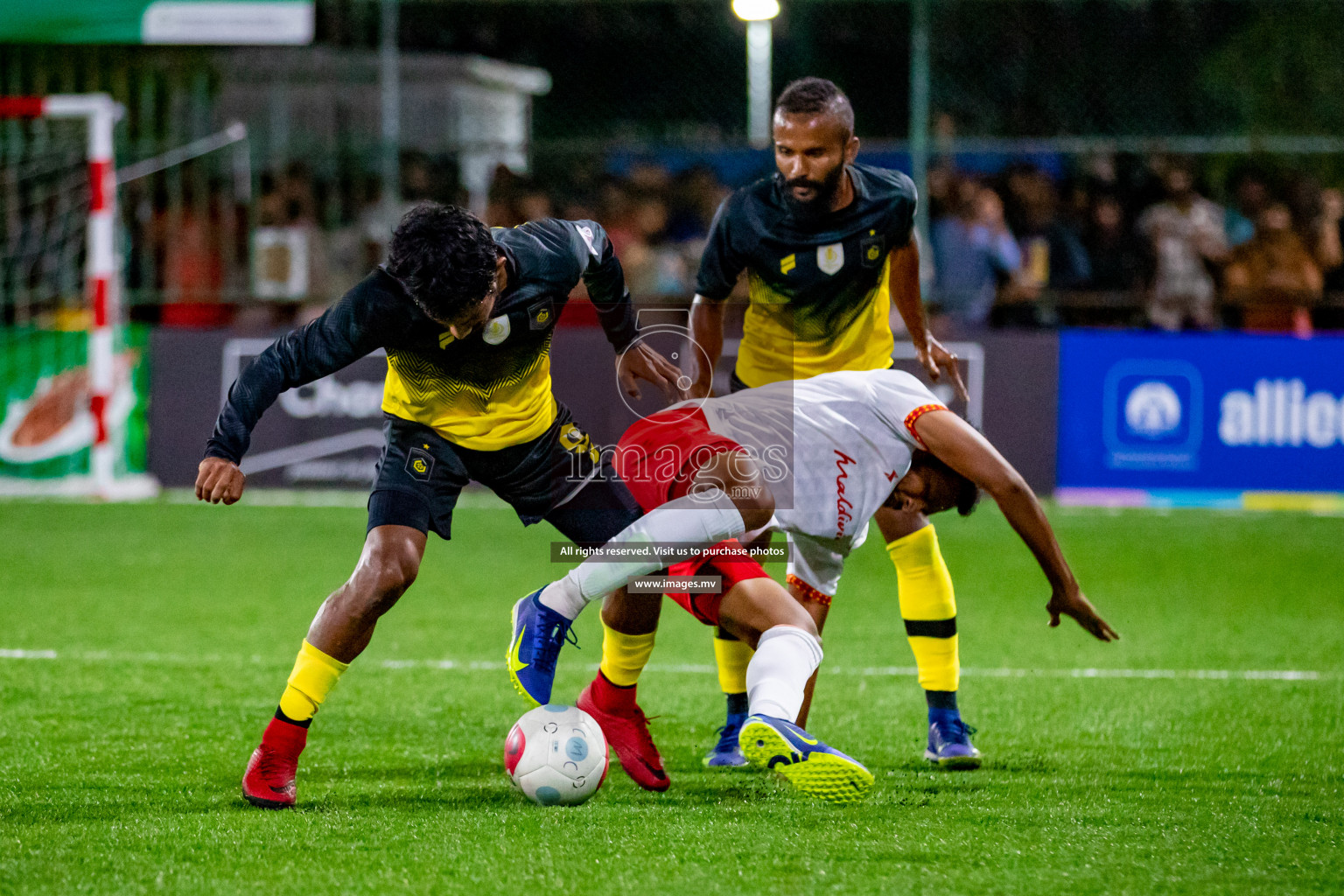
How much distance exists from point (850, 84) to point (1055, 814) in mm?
11381

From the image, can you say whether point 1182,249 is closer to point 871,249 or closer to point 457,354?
point 871,249

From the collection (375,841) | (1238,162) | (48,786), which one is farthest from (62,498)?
(1238,162)

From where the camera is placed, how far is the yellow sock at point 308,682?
3852 millimetres

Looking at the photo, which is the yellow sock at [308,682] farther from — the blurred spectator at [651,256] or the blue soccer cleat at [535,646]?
the blurred spectator at [651,256]

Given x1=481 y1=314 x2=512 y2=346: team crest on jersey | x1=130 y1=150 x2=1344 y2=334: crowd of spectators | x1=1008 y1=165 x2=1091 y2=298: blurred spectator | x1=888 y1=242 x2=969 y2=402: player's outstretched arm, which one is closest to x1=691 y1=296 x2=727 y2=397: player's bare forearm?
x1=888 y1=242 x2=969 y2=402: player's outstretched arm

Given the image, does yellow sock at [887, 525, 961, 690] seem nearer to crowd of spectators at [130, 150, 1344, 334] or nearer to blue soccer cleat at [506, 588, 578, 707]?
blue soccer cleat at [506, 588, 578, 707]

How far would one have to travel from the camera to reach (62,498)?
10570mm

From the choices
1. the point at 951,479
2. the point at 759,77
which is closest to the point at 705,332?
the point at 951,479

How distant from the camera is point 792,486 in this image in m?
4.02

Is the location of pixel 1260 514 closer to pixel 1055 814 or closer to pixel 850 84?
pixel 850 84

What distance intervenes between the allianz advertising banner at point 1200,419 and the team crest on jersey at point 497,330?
23.8 ft

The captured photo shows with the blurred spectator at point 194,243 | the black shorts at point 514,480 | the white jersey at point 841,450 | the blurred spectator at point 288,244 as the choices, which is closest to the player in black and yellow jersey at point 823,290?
the white jersey at point 841,450

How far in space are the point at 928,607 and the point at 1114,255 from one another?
7.40 m

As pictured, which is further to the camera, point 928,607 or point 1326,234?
point 1326,234
